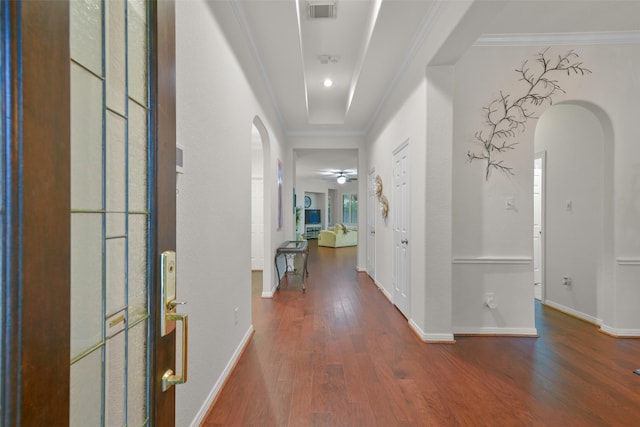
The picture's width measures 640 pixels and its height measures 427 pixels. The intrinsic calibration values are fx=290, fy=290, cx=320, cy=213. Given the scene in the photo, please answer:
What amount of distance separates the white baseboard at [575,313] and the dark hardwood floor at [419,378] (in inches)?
3.2

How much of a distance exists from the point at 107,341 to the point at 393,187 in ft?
11.7

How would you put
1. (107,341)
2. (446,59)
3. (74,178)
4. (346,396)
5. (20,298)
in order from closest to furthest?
(20,298) → (74,178) → (107,341) → (346,396) → (446,59)

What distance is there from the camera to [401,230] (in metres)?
3.52

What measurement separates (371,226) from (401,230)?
6.64ft

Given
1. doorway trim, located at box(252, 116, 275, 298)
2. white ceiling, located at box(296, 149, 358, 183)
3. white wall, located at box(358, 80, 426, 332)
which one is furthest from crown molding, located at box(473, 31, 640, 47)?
white ceiling, located at box(296, 149, 358, 183)

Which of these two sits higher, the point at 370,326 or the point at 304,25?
the point at 304,25

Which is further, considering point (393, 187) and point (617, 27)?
point (393, 187)

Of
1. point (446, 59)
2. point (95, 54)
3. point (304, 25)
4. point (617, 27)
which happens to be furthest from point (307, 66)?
point (95, 54)

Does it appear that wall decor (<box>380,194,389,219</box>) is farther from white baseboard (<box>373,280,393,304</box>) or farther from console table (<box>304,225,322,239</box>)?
console table (<box>304,225,322,239</box>)

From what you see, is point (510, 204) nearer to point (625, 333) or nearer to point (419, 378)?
point (625, 333)

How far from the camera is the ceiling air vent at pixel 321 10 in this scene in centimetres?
264

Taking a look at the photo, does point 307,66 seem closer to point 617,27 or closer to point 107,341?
point 617,27

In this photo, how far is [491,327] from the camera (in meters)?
2.88

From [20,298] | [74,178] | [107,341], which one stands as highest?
[74,178]
